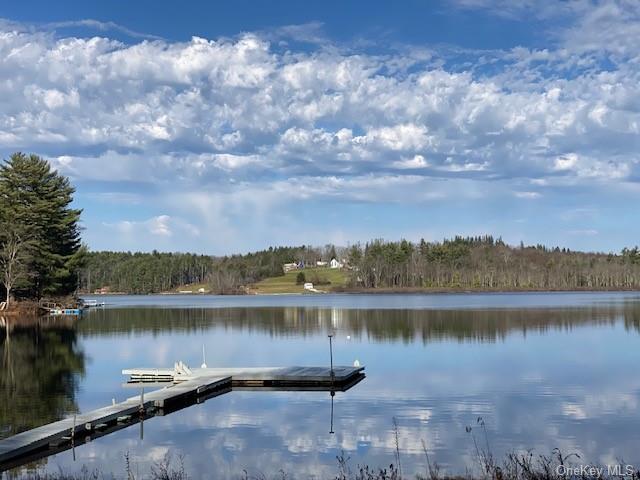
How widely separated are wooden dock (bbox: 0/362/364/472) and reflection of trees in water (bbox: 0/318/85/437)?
1822 millimetres

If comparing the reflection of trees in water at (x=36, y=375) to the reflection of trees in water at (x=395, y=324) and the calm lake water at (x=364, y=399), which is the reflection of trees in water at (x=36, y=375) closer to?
the calm lake water at (x=364, y=399)

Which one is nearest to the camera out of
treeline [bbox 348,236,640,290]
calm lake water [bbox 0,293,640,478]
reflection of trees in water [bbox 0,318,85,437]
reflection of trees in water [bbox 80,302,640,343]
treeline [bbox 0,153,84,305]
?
calm lake water [bbox 0,293,640,478]

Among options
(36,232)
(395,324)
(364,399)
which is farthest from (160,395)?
(36,232)

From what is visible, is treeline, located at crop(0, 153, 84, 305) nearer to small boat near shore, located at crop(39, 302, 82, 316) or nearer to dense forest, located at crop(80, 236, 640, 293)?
small boat near shore, located at crop(39, 302, 82, 316)

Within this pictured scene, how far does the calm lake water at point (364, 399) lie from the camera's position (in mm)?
16469

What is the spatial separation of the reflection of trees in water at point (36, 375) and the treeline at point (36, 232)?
53.1ft

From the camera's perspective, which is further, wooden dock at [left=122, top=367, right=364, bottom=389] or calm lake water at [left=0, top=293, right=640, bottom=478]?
wooden dock at [left=122, top=367, right=364, bottom=389]

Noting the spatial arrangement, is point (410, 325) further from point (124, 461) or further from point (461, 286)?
point (461, 286)

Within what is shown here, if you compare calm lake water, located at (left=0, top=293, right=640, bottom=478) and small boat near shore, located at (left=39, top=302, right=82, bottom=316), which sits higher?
small boat near shore, located at (left=39, top=302, right=82, bottom=316)

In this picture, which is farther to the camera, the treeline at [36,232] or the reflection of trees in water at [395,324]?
the treeline at [36,232]

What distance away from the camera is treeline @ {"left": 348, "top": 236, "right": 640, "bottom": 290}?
547 feet

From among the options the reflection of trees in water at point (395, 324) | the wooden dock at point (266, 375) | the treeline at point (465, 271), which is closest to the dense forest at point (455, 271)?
the treeline at point (465, 271)

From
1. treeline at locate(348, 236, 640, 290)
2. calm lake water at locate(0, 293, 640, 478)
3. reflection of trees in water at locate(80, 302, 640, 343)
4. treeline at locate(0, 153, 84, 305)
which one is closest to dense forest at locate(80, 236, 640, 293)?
treeline at locate(348, 236, 640, 290)

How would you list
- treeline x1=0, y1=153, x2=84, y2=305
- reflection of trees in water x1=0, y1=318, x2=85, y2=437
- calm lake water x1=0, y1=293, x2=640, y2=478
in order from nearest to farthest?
calm lake water x1=0, y1=293, x2=640, y2=478 → reflection of trees in water x1=0, y1=318, x2=85, y2=437 → treeline x1=0, y1=153, x2=84, y2=305
